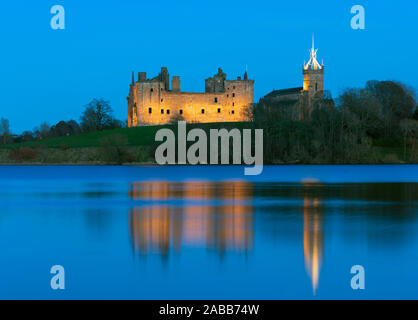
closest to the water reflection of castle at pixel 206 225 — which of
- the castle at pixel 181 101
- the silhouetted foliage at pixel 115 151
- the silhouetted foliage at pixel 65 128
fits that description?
the silhouetted foliage at pixel 115 151

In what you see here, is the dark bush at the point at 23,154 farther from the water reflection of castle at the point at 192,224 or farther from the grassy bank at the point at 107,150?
the water reflection of castle at the point at 192,224

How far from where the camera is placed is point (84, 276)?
26.0 ft

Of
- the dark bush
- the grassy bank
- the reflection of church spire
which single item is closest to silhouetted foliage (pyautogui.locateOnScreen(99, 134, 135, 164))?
the grassy bank

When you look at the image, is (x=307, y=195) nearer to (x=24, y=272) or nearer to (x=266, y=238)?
(x=266, y=238)

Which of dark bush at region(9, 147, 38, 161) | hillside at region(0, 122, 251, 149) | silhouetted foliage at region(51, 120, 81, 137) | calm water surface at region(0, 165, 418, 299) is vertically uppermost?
silhouetted foliage at region(51, 120, 81, 137)

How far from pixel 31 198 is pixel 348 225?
507 inches

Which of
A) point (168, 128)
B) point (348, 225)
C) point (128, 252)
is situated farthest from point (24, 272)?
point (168, 128)

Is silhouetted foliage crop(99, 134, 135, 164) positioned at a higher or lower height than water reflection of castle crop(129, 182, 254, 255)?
higher

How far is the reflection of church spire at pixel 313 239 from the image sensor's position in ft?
27.2

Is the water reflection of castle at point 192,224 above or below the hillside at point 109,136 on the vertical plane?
below

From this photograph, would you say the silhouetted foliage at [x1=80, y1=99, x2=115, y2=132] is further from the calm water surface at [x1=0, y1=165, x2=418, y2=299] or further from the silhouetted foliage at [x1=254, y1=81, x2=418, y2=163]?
the calm water surface at [x1=0, y1=165, x2=418, y2=299]

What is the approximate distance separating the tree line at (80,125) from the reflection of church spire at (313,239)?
79.5 metres

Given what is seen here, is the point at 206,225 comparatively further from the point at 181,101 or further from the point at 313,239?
the point at 181,101

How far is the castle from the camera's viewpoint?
317 ft
